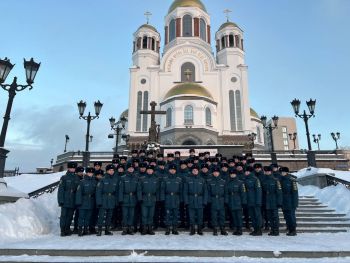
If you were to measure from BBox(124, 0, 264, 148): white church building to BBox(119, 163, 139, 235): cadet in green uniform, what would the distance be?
23.1 meters

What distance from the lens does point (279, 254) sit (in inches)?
200

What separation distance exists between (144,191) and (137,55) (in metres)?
35.0

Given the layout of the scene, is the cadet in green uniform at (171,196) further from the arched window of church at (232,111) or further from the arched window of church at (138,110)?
the arched window of church at (232,111)

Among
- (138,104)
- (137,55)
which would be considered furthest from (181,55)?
(138,104)

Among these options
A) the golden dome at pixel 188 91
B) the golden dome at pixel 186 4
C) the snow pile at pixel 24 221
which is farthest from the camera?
the golden dome at pixel 186 4

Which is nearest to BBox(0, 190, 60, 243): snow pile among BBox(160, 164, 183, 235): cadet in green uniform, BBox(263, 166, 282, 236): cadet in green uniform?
BBox(160, 164, 183, 235): cadet in green uniform

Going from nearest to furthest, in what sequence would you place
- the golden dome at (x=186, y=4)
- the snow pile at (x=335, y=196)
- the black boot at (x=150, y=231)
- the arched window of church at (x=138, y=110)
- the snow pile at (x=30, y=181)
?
the black boot at (x=150, y=231) < the snow pile at (x=335, y=196) < the snow pile at (x=30, y=181) < the arched window of church at (x=138, y=110) < the golden dome at (x=186, y=4)

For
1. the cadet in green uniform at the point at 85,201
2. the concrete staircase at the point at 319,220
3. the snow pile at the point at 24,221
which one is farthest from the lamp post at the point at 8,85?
the concrete staircase at the point at 319,220

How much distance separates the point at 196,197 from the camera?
769 cm

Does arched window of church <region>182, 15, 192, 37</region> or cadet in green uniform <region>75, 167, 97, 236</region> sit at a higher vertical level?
arched window of church <region>182, 15, 192, 37</region>

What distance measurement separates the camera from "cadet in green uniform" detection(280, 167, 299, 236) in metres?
7.65

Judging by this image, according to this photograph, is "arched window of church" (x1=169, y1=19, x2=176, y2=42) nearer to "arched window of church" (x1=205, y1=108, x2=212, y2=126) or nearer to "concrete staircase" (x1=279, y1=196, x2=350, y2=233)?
"arched window of church" (x1=205, y1=108, x2=212, y2=126)

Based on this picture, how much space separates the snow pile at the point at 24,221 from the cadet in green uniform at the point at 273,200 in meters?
6.33

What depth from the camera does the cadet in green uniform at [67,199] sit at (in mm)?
7591
